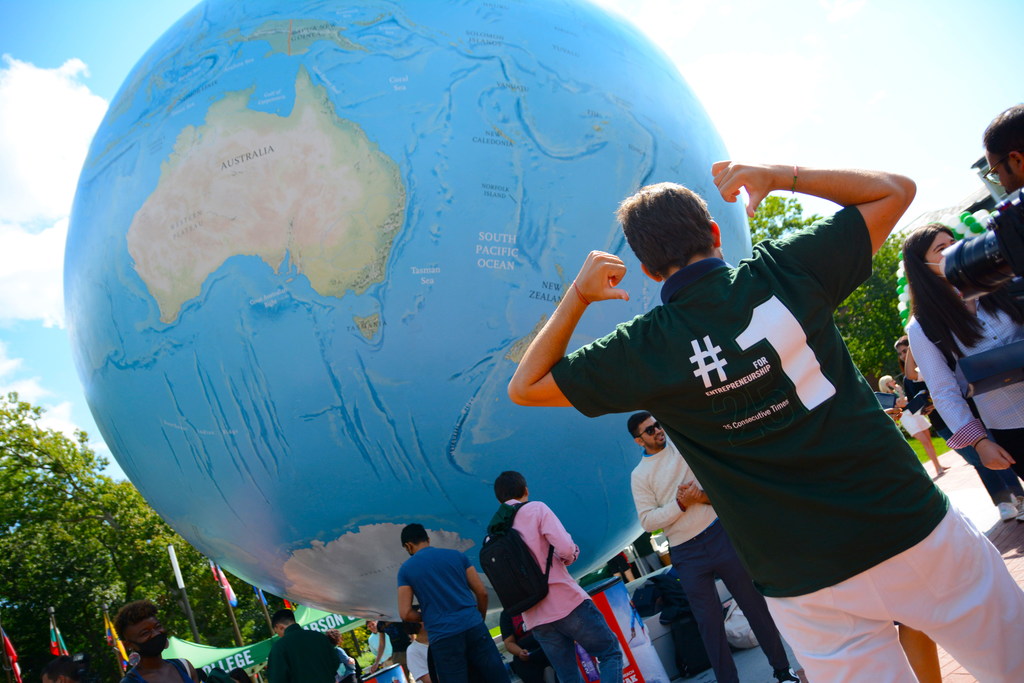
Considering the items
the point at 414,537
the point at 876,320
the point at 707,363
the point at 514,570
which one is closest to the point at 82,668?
the point at 414,537

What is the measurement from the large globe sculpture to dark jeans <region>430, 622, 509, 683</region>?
521 millimetres

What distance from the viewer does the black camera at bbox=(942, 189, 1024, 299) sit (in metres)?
1.77

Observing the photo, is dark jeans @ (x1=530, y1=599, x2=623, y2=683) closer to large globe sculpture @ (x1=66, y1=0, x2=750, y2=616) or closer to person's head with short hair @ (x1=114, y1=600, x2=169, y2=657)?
large globe sculpture @ (x1=66, y1=0, x2=750, y2=616)

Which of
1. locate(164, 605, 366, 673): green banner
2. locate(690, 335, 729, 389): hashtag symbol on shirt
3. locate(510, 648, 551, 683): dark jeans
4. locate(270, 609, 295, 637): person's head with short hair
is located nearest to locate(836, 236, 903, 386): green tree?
locate(164, 605, 366, 673): green banner

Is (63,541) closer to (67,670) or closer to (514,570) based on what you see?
(67,670)

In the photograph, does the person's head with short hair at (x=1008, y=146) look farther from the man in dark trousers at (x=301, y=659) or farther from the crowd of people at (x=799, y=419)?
the man in dark trousers at (x=301, y=659)

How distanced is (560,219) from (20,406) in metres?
24.3

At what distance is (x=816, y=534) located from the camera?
1.65 metres

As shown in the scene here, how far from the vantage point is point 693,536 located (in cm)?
386

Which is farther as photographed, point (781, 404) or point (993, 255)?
point (993, 255)

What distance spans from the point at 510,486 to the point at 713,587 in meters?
1.13

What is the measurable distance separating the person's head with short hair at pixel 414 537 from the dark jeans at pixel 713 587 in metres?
1.28

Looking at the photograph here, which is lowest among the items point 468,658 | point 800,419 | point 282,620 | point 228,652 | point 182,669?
point 228,652

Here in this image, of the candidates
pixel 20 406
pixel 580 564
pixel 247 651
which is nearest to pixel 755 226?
pixel 247 651
